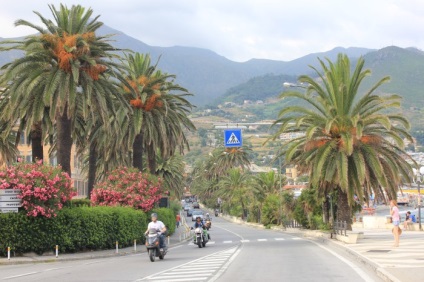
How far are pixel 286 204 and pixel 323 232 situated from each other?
28289 millimetres

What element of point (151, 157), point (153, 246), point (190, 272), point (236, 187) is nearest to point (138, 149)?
point (151, 157)

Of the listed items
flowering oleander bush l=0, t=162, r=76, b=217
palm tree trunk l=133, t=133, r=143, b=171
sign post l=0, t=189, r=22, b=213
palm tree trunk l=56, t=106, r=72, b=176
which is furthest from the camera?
palm tree trunk l=133, t=133, r=143, b=171

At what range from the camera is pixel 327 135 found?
113 feet

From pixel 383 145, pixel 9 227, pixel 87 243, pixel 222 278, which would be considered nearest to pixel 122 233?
pixel 87 243

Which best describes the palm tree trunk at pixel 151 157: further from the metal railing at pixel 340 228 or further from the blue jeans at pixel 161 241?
the blue jeans at pixel 161 241

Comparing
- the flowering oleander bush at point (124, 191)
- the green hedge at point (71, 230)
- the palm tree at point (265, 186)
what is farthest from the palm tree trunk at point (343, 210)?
the palm tree at point (265, 186)

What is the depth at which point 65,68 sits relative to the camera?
105 feet

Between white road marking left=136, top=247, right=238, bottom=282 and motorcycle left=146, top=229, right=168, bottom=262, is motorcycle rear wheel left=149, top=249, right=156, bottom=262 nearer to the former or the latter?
motorcycle left=146, top=229, right=168, bottom=262

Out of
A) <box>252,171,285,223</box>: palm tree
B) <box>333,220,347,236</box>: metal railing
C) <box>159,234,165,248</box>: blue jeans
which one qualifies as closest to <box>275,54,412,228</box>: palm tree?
<box>333,220,347,236</box>: metal railing

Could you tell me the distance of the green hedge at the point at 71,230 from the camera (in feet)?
85.9

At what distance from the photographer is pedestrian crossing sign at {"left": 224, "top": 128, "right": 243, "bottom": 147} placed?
49.8 metres

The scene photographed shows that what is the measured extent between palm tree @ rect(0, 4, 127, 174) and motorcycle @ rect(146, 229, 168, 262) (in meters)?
9.38

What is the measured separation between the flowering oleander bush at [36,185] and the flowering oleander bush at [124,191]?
11.0m

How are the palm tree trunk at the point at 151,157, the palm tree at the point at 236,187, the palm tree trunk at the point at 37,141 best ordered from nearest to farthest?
the palm tree trunk at the point at 37,141, the palm tree trunk at the point at 151,157, the palm tree at the point at 236,187
